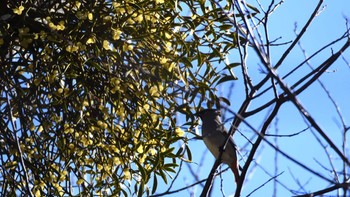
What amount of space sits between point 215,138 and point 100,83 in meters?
0.45

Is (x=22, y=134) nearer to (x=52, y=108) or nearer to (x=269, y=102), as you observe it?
(x=52, y=108)

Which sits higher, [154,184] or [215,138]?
[215,138]

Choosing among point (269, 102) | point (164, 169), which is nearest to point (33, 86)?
point (164, 169)

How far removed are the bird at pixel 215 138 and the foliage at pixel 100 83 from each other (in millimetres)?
160

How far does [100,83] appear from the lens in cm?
245

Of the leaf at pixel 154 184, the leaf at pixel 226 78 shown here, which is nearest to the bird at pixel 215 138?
the leaf at pixel 226 78

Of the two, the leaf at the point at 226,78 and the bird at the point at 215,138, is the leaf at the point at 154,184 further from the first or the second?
the leaf at the point at 226,78

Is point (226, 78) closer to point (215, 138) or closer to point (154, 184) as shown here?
point (215, 138)

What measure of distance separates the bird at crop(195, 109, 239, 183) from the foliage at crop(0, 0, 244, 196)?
160 mm

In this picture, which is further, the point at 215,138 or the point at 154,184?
the point at 215,138

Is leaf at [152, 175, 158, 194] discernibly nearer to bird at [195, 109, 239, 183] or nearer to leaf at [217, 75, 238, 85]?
bird at [195, 109, 239, 183]

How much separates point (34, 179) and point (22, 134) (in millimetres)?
146

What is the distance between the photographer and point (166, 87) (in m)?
2.40

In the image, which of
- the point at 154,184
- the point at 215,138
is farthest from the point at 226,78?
the point at 154,184
